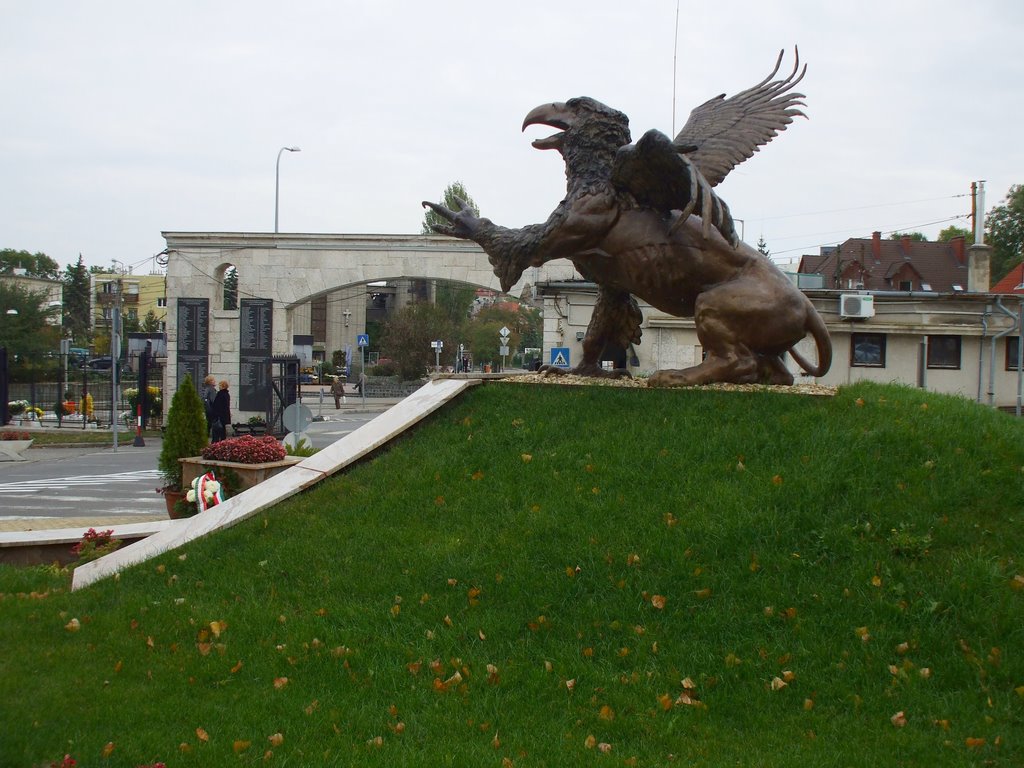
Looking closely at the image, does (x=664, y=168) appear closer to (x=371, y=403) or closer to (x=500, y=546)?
(x=500, y=546)

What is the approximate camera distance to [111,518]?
1047 cm

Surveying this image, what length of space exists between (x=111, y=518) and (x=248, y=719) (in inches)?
282

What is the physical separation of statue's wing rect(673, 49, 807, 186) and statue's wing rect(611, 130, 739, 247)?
673 mm

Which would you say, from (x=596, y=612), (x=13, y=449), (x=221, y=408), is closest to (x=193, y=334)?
(x=13, y=449)

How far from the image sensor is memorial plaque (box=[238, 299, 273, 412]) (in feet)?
69.8

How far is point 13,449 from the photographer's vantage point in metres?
20.4

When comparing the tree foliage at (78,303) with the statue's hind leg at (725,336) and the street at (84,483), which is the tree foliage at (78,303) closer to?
the street at (84,483)

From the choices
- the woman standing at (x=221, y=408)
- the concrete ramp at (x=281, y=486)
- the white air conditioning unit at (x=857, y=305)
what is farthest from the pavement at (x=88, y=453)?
the white air conditioning unit at (x=857, y=305)

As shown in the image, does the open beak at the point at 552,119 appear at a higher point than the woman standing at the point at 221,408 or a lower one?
higher

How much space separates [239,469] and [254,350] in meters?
12.4

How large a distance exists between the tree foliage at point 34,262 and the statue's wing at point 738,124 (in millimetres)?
89446

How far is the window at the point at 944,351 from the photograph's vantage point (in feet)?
70.3

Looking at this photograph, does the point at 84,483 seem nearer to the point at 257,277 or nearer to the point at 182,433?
the point at 182,433

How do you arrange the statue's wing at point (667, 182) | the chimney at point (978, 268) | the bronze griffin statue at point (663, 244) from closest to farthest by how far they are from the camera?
1. the statue's wing at point (667, 182)
2. the bronze griffin statue at point (663, 244)
3. the chimney at point (978, 268)
